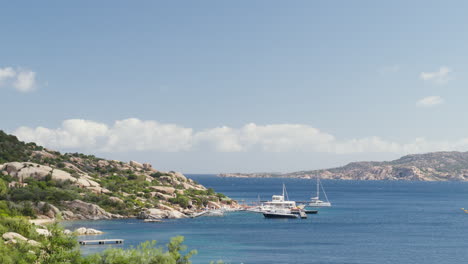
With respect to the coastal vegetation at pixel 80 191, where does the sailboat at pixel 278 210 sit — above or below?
below

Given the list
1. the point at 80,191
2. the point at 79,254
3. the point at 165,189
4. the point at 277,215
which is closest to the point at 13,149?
the point at 80,191

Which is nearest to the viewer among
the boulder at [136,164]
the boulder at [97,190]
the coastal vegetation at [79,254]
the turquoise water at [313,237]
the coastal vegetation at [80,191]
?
the coastal vegetation at [79,254]

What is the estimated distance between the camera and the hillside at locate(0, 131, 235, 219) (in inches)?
4488

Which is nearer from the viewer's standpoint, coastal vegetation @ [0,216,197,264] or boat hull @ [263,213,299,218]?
coastal vegetation @ [0,216,197,264]

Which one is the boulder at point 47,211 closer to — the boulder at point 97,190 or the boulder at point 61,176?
the boulder at point 61,176

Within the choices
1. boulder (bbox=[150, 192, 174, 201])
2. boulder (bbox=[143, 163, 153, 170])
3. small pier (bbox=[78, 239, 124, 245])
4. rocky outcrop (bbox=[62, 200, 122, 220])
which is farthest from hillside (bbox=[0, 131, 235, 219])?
small pier (bbox=[78, 239, 124, 245])

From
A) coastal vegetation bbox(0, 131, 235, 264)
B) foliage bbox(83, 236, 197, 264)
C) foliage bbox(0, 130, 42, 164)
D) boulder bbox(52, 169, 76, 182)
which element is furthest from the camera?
foliage bbox(0, 130, 42, 164)

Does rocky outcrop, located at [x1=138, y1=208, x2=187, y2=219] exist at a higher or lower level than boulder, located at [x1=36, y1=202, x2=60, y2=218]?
lower

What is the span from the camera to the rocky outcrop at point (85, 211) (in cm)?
11567

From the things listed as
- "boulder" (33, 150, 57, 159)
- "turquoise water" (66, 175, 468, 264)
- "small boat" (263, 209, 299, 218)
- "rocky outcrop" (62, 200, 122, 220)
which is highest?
"boulder" (33, 150, 57, 159)

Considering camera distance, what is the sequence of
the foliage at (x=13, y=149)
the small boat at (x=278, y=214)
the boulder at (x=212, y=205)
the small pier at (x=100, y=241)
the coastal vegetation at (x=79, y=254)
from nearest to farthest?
the coastal vegetation at (x=79, y=254)
the small pier at (x=100, y=241)
the small boat at (x=278, y=214)
the foliage at (x=13, y=149)
the boulder at (x=212, y=205)

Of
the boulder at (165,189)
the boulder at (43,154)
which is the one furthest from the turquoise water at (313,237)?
the boulder at (43,154)

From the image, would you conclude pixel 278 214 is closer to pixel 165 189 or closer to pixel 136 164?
pixel 165 189

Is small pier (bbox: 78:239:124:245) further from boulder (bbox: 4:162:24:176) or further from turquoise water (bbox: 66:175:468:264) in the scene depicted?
boulder (bbox: 4:162:24:176)
